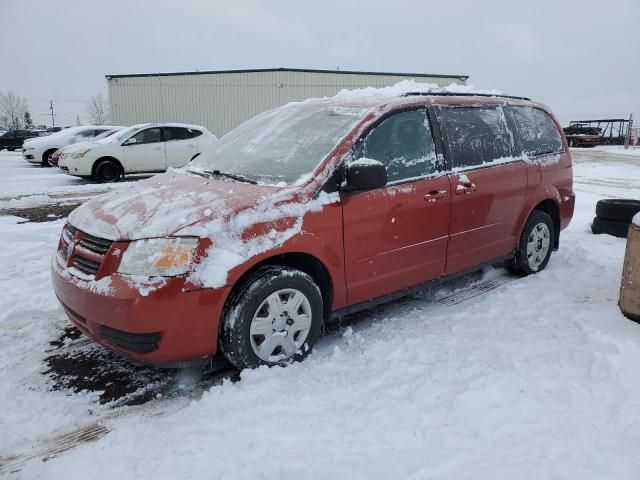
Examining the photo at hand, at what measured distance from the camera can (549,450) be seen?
7.79 feet

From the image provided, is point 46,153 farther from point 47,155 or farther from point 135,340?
point 135,340

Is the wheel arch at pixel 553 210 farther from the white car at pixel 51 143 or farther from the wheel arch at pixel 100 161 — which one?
the white car at pixel 51 143

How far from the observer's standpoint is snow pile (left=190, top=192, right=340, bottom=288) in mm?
2861

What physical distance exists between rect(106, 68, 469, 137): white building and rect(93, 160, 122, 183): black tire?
49.9 ft

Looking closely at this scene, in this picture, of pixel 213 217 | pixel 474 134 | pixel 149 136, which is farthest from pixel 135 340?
pixel 149 136

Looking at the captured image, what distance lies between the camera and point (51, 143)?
18.3m

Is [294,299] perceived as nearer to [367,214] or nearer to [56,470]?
[367,214]

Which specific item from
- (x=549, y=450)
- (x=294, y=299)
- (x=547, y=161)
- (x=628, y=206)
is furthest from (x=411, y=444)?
(x=628, y=206)

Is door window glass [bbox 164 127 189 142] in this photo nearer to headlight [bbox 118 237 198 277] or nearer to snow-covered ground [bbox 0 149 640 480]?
snow-covered ground [bbox 0 149 640 480]

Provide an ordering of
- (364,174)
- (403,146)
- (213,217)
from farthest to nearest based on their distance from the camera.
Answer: (403,146)
(364,174)
(213,217)

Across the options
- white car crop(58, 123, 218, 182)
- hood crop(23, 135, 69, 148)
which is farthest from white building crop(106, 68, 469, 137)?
white car crop(58, 123, 218, 182)

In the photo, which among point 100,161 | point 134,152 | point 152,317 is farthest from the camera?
point 134,152

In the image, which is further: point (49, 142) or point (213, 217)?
point (49, 142)

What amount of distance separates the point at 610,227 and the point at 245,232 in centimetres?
559
